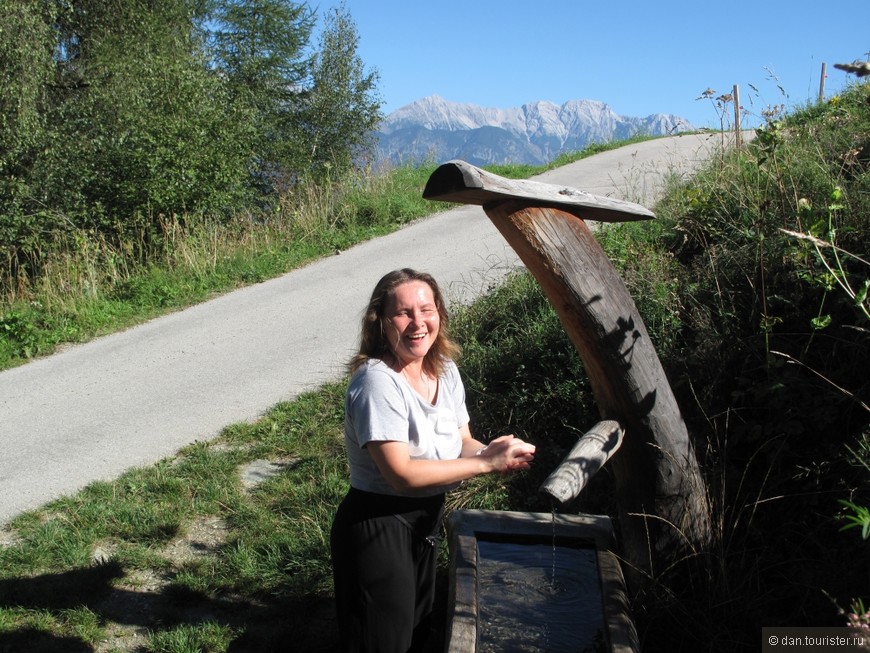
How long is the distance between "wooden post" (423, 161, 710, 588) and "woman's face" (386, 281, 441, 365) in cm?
35

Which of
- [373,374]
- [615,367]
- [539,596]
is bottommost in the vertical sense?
[539,596]

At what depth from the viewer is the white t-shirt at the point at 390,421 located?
2420 mm

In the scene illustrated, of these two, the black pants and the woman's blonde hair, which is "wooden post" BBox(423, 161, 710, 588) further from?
the black pants

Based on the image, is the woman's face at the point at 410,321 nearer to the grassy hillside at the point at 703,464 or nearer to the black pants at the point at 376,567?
the black pants at the point at 376,567

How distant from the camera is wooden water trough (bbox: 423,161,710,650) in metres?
2.75

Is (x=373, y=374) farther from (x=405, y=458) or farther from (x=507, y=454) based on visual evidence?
(x=507, y=454)

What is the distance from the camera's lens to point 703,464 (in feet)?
12.7

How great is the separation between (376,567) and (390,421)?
567 mm

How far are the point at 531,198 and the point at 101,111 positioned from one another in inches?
564

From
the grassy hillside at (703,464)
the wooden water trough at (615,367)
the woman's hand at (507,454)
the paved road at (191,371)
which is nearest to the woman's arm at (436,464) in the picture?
the woman's hand at (507,454)

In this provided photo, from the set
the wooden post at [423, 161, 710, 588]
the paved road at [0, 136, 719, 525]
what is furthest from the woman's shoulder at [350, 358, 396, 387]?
the paved road at [0, 136, 719, 525]

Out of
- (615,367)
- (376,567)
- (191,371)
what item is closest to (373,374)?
(376,567)

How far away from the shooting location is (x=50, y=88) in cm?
1683

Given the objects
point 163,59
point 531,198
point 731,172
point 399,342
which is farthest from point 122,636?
point 163,59
